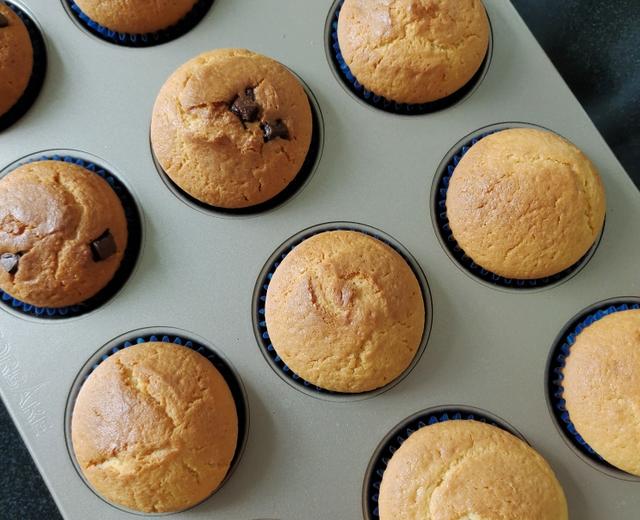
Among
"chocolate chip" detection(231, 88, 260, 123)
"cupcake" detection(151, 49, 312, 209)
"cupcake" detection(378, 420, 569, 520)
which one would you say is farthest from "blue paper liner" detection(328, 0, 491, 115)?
"cupcake" detection(378, 420, 569, 520)

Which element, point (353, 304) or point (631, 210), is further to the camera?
point (631, 210)

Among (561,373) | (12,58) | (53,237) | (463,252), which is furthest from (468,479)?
(12,58)

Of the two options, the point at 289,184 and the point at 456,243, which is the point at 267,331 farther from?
the point at 456,243

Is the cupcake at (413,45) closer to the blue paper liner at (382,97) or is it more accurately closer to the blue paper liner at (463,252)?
the blue paper liner at (382,97)

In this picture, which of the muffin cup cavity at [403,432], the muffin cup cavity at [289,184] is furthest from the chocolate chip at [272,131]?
the muffin cup cavity at [403,432]

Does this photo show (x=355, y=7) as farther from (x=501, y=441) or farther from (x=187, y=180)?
(x=501, y=441)

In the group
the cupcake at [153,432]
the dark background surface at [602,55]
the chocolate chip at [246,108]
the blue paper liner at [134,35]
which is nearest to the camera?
the cupcake at [153,432]

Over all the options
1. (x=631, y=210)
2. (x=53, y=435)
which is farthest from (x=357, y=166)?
(x=53, y=435)
